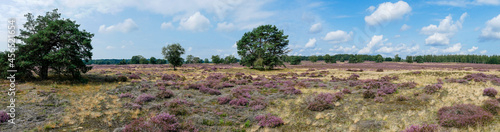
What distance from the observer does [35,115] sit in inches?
429

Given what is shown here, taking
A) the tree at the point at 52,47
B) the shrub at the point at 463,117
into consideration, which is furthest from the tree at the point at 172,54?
the shrub at the point at 463,117

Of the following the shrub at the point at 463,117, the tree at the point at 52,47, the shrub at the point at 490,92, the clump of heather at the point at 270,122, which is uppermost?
the tree at the point at 52,47

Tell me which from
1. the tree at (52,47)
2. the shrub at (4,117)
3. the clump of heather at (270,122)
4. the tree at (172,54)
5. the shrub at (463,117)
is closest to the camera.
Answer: the shrub at (463,117)

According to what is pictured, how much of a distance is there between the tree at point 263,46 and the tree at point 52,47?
37803mm

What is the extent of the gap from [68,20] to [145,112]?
69.3 ft

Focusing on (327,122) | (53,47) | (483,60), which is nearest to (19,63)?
(53,47)

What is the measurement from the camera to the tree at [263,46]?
181 feet

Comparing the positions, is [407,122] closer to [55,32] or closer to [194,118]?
[194,118]

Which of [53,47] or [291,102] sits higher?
[53,47]

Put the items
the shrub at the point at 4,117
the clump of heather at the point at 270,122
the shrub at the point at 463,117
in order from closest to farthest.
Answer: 1. the shrub at the point at 463,117
2. the shrub at the point at 4,117
3. the clump of heather at the point at 270,122

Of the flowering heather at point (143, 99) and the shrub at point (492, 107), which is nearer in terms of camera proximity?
the shrub at point (492, 107)

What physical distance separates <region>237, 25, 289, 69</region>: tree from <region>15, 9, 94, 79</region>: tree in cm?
3780

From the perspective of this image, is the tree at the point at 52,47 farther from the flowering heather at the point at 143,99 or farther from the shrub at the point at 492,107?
the shrub at the point at 492,107

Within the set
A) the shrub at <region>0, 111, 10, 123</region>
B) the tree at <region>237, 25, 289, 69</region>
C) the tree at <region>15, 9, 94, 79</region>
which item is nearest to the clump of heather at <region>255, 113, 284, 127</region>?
the shrub at <region>0, 111, 10, 123</region>
